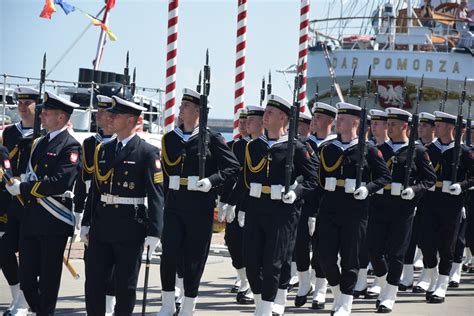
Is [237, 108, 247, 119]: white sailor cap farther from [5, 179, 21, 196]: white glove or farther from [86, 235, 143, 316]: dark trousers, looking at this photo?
[86, 235, 143, 316]: dark trousers

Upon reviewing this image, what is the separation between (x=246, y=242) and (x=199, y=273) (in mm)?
546

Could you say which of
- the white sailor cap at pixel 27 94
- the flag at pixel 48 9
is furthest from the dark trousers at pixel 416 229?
the flag at pixel 48 9

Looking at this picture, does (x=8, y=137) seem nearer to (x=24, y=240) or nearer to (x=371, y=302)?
(x=24, y=240)

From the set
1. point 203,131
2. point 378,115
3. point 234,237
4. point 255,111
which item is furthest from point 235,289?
point 203,131

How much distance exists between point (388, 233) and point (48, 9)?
1227 cm

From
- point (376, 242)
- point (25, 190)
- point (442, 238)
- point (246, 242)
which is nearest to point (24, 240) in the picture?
point (25, 190)

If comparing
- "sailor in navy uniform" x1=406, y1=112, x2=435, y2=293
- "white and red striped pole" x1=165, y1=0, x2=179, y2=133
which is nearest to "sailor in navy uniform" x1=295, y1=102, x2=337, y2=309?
"sailor in navy uniform" x1=406, y1=112, x2=435, y2=293

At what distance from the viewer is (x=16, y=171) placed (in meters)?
10.5

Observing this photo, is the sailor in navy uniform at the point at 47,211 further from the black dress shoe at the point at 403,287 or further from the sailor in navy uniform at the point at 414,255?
the black dress shoe at the point at 403,287

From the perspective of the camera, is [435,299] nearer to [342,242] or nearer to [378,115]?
[378,115]

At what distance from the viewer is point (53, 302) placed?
9.44 meters

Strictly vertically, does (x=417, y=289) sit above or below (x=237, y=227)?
below

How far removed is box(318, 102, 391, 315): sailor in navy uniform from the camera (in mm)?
10977

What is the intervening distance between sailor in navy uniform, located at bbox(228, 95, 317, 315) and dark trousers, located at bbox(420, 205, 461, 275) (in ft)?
10.0
